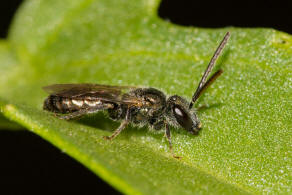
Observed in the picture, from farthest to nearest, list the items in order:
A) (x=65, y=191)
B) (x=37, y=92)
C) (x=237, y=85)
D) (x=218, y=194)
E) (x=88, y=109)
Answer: (x=65, y=191) < (x=37, y=92) < (x=88, y=109) < (x=237, y=85) < (x=218, y=194)

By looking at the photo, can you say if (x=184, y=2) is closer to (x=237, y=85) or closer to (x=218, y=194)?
(x=237, y=85)

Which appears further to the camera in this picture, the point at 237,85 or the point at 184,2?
the point at 184,2

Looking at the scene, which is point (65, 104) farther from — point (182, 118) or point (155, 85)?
point (182, 118)

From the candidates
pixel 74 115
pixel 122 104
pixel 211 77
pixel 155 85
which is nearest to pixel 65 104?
pixel 74 115

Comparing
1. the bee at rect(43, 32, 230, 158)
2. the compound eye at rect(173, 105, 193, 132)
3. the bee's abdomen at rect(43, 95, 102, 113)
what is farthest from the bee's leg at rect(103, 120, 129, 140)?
the compound eye at rect(173, 105, 193, 132)

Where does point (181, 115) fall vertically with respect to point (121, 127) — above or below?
above

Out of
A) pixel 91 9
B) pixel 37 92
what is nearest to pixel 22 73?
pixel 37 92
